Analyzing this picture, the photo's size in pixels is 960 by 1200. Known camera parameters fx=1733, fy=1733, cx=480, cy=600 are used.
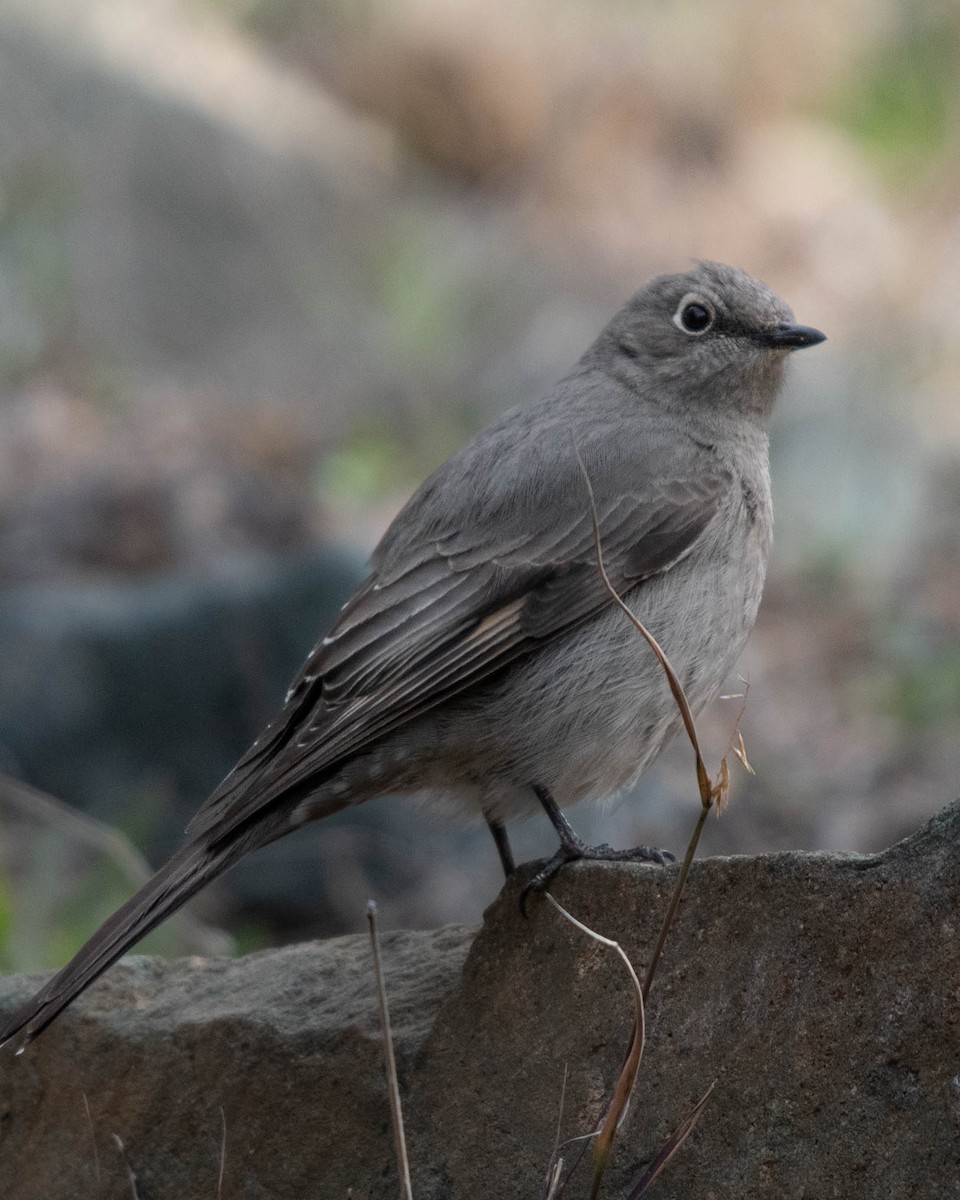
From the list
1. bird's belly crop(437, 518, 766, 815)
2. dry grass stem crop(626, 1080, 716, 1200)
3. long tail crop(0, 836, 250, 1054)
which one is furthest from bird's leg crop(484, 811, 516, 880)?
dry grass stem crop(626, 1080, 716, 1200)

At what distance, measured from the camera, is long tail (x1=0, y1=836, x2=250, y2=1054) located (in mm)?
3420

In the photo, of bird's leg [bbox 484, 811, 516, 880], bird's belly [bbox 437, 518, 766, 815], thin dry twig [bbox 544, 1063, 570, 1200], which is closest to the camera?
thin dry twig [bbox 544, 1063, 570, 1200]

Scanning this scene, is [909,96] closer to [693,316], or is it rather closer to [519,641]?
[693,316]

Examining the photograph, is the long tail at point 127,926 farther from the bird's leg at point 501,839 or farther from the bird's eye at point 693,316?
the bird's eye at point 693,316

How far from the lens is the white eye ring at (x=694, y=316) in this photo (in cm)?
484

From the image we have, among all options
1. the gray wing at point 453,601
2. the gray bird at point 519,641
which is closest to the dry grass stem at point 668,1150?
the gray bird at point 519,641

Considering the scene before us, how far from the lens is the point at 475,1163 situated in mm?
3275

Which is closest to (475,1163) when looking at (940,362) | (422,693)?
(422,693)

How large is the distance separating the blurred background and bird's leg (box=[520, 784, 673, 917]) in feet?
2.24

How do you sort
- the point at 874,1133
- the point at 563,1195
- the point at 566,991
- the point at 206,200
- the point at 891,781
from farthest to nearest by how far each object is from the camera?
the point at 206,200 → the point at 891,781 → the point at 566,991 → the point at 563,1195 → the point at 874,1133

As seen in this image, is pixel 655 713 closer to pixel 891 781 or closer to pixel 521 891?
pixel 521 891

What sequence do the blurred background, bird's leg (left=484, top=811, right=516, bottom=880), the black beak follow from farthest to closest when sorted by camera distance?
the blurred background
the black beak
bird's leg (left=484, top=811, right=516, bottom=880)

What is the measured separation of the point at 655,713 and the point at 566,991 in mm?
894

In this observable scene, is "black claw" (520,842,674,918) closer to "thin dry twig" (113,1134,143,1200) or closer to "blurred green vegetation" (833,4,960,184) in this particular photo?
"thin dry twig" (113,1134,143,1200)
